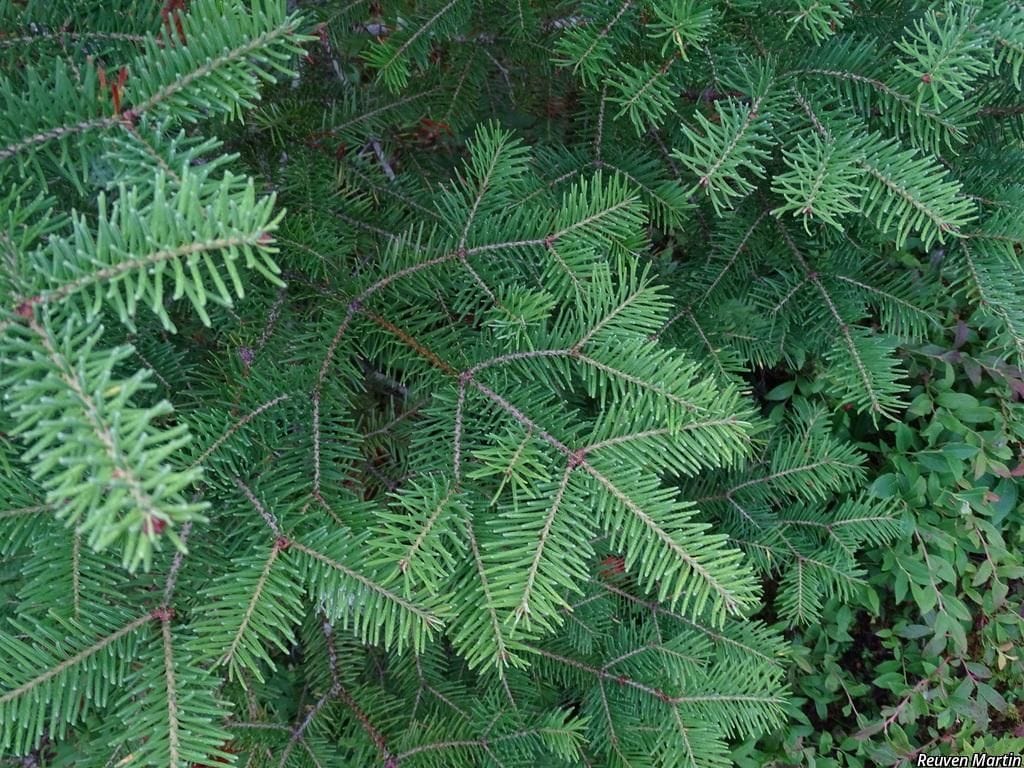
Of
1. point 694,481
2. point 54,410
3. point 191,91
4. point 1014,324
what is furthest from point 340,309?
point 1014,324

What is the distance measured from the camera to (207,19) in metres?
0.56

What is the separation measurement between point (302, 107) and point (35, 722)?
814 millimetres

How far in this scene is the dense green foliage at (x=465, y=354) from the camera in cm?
55

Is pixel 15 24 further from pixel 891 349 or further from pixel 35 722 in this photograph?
pixel 891 349

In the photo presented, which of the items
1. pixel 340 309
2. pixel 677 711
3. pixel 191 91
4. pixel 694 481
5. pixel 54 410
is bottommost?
pixel 677 711

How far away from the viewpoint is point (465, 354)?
0.80 meters

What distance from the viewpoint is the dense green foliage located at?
1.82 feet

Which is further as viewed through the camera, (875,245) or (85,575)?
(875,245)

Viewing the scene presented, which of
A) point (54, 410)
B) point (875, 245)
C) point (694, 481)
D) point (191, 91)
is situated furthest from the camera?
point (694, 481)

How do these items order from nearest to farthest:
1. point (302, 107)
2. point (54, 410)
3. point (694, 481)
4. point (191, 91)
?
point (54, 410), point (191, 91), point (302, 107), point (694, 481)

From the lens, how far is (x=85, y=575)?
672 millimetres

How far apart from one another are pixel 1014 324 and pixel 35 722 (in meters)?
1.23

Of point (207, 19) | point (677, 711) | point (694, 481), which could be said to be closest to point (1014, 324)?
point (694, 481)

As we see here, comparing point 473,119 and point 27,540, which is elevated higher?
point 473,119
